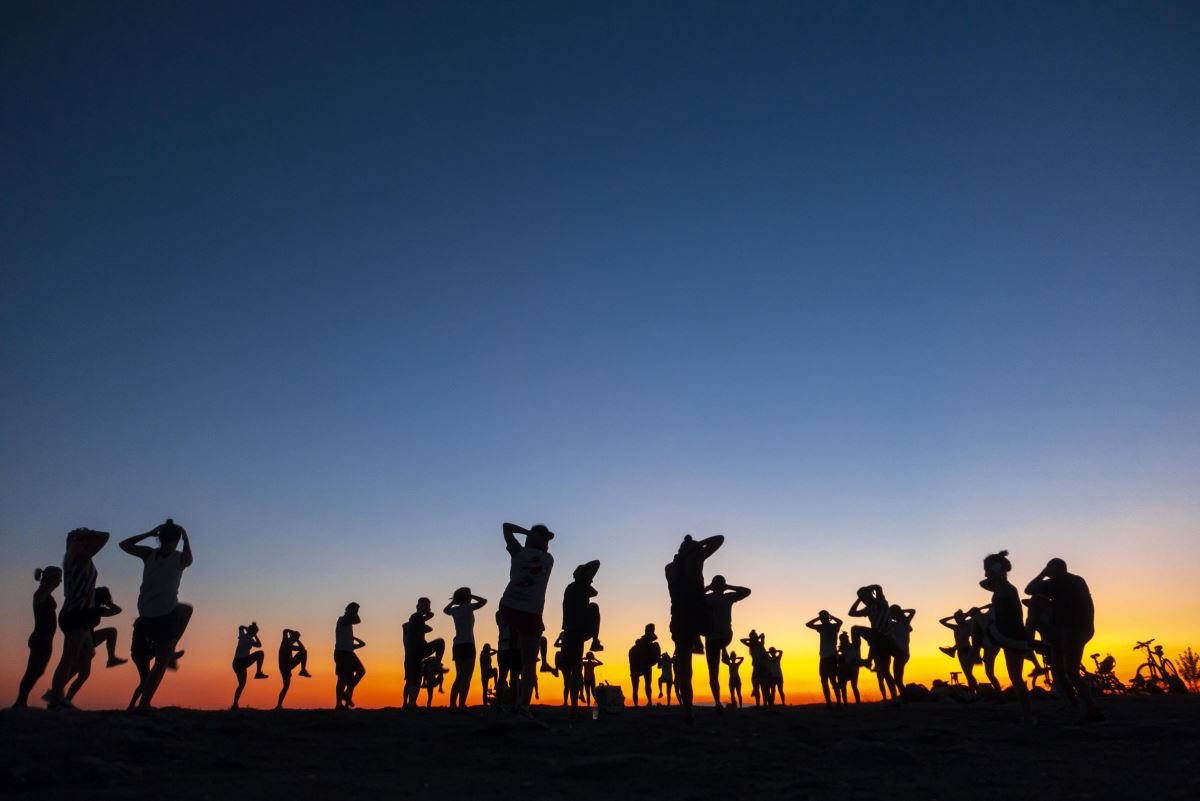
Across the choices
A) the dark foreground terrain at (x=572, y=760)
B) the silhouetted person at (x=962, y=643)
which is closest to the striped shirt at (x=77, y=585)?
the dark foreground terrain at (x=572, y=760)

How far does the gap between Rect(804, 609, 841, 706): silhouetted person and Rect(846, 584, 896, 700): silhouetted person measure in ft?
5.27

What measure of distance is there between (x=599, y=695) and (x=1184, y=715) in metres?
8.71

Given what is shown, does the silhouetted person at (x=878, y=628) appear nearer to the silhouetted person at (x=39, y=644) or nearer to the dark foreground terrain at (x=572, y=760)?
the dark foreground terrain at (x=572, y=760)

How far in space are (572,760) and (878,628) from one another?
30.2ft

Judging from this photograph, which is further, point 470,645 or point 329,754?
point 470,645

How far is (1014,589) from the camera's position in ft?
34.2

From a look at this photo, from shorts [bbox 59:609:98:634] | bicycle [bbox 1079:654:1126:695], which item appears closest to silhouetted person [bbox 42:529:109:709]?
shorts [bbox 59:609:98:634]

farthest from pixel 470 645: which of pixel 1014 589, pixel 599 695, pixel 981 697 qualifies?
pixel 981 697

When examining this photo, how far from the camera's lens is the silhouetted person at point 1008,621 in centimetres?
966

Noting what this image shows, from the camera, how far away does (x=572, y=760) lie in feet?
22.0

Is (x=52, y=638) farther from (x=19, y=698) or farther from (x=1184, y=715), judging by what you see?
(x=1184, y=715)

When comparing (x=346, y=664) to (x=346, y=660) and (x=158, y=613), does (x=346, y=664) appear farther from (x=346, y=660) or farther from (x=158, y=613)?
(x=158, y=613)

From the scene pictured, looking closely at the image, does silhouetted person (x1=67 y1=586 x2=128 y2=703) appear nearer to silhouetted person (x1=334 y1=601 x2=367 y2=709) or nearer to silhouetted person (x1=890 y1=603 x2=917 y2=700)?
silhouetted person (x1=334 y1=601 x2=367 y2=709)

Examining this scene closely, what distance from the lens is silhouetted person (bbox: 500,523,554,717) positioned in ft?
30.9
